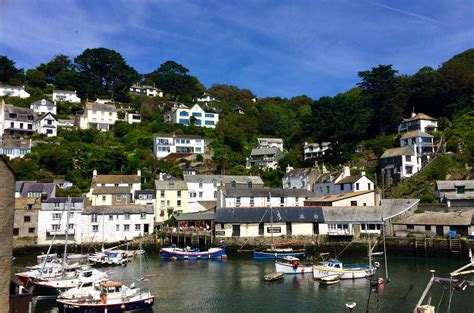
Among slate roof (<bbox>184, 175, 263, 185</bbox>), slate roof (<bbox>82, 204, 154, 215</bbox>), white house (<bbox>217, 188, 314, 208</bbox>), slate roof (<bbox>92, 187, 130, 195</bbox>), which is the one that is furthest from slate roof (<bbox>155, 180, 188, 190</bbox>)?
white house (<bbox>217, 188, 314, 208</bbox>)

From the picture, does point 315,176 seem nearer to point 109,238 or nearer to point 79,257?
point 109,238

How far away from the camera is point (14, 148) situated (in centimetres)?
7244

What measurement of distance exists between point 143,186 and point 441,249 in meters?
44.0

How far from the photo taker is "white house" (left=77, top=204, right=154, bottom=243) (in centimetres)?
5575

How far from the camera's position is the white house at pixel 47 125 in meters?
82.6

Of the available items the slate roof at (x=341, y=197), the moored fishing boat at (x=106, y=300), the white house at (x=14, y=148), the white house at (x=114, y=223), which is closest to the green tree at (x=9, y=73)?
the white house at (x=14, y=148)

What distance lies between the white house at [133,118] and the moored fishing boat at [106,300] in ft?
232

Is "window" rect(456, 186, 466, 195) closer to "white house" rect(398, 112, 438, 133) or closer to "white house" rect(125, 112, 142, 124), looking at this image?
"white house" rect(398, 112, 438, 133)

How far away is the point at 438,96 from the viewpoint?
78812 millimetres

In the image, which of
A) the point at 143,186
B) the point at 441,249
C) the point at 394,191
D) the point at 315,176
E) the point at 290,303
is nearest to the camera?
the point at 290,303

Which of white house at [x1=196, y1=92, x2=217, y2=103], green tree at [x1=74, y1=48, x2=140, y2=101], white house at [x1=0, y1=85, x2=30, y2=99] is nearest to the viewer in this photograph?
white house at [x1=0, y1=85, x2=30, y2=99]

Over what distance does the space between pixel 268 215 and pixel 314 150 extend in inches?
1412

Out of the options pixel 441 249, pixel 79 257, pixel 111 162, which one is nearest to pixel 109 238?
pixel 79 257

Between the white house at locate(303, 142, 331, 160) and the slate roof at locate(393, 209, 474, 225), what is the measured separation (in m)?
33.9
